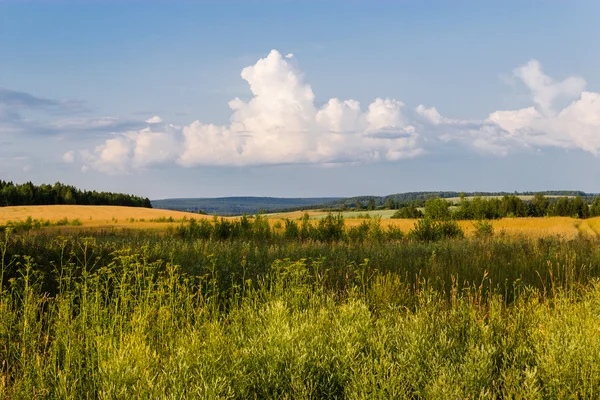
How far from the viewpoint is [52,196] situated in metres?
85.8

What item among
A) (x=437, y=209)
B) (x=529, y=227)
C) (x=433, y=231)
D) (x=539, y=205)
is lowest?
(x=529, y=227)

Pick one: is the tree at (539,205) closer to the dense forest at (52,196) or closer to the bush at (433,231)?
the bush at (433,231)

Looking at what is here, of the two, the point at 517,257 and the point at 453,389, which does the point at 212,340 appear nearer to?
the point at 453,389

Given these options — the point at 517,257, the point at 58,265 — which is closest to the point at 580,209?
the point at 517,257

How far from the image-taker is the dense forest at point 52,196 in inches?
3145

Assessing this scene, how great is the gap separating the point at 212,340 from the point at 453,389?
2236 millimetres

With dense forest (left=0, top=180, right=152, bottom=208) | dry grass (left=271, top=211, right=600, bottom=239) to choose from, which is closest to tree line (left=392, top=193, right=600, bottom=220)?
dry grass (left=271, top=211, right=600, bottom=239)

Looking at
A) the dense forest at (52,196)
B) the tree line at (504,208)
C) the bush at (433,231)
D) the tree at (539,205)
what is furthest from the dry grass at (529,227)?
the dense forest at (52,196)

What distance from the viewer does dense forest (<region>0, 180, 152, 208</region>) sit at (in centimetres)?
7988

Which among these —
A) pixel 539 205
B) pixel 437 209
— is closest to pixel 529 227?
pixel 437 209

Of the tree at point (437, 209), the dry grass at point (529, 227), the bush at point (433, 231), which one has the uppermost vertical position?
the tree at point (437, 209)

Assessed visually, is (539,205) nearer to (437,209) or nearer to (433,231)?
(437,209)

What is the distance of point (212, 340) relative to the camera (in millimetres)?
4777

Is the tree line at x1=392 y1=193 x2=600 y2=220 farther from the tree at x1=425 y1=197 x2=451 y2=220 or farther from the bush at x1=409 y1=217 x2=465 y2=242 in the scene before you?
the bush at x1=409 y1=217 x2=465 y2=242
